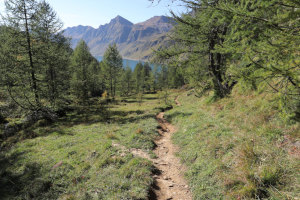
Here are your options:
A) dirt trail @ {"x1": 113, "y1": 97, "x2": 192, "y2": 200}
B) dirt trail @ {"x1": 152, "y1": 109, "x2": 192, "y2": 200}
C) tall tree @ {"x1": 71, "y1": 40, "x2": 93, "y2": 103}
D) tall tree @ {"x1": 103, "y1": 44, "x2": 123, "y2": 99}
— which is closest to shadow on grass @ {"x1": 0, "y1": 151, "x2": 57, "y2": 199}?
dirt trail @ {"x1": 113, "y1": 97, "x2": 192, "y2": 200}

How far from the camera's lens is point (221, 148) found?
638cm

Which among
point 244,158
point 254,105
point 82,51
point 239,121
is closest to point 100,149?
point 244,158

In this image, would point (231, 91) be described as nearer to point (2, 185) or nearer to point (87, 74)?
point (2, 185)

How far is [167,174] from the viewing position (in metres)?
6.86

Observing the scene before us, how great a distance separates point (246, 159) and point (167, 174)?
11.1ft

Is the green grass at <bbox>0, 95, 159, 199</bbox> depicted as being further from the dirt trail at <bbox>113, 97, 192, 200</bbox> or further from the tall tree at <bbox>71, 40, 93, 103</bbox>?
the tall tree at <bbox>71, 40, 93, 103</bbox>

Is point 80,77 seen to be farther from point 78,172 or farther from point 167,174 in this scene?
point 167,174

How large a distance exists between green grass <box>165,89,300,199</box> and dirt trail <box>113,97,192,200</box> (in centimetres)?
40

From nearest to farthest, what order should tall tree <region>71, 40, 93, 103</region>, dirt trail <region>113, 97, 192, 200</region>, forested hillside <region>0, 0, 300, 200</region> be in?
forested hillside <region>0, 0, 300, 200</region>, dirt trail <region>113, 97, 192, 200</region>, tall tree <region>71, 40, 93, 103</region>

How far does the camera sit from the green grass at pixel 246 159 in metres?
4.00

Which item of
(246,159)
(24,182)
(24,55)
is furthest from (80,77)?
(246,159)

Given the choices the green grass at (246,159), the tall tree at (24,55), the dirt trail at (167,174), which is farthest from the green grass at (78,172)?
the tall tree at (24,55)

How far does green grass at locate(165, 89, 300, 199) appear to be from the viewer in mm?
4000

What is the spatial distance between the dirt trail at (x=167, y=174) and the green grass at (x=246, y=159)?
1.31 ft
